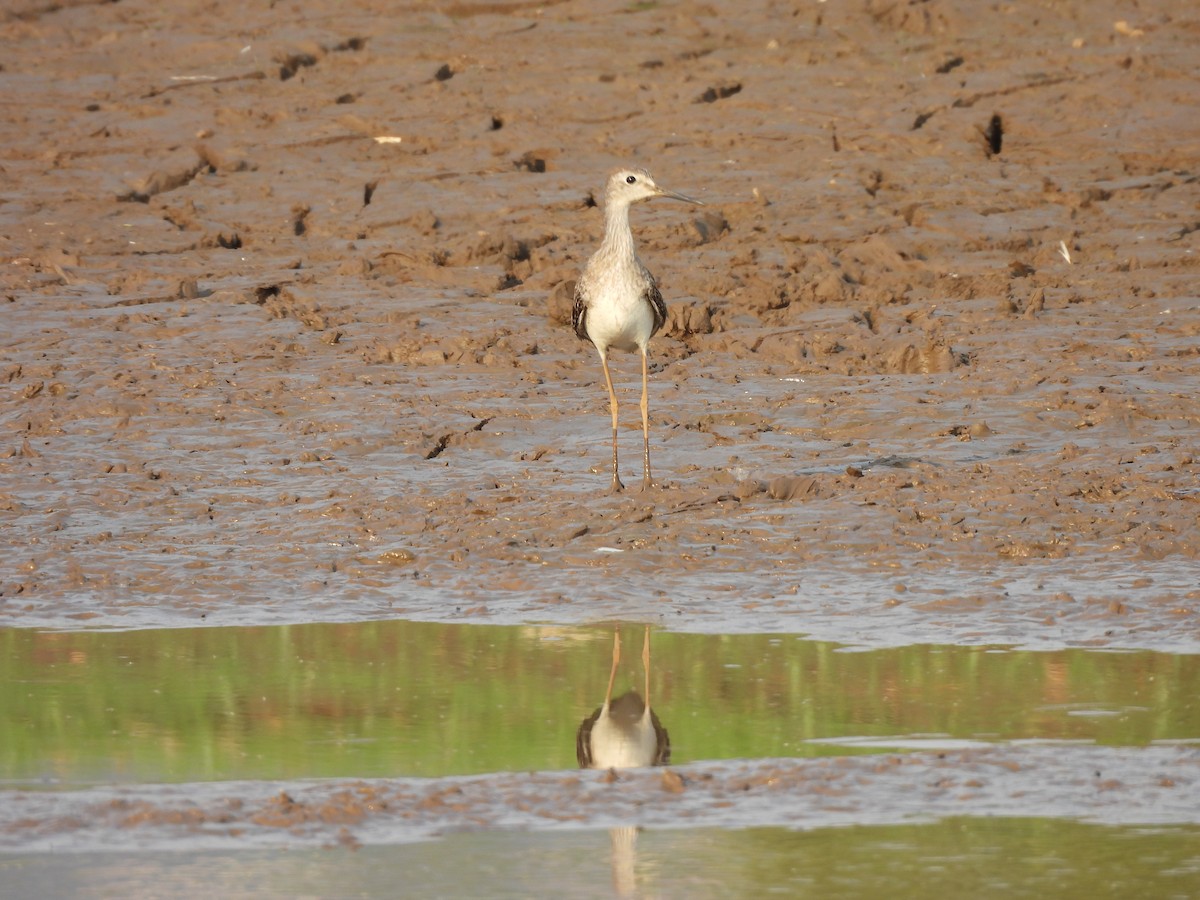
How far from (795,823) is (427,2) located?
43.1ft

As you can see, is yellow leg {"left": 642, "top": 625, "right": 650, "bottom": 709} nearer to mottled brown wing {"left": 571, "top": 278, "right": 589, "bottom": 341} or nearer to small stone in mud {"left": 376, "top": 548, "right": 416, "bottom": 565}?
small stone in mud {"left": 376, "top": 548, "right": 416, "bottom": 565}

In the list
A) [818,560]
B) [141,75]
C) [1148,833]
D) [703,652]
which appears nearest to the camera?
[1148,833]

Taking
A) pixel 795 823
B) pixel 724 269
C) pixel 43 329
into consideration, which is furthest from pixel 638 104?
pixel 795 823

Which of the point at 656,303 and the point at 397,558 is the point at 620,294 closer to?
the point at 656,303

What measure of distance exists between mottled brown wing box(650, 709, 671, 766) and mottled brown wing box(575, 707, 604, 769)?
0.19m

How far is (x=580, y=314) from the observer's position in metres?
9.57

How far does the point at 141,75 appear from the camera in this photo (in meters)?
16.4

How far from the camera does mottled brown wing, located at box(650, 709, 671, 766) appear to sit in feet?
18.9

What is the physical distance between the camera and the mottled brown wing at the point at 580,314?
9511mm

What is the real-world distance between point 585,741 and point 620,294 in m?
3.76

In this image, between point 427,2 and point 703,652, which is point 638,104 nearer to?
point 427,2

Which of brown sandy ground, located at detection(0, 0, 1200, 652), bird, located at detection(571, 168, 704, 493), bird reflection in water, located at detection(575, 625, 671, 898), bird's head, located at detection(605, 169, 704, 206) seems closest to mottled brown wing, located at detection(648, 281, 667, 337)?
bird, located at detection(571, 168, 704, 493)

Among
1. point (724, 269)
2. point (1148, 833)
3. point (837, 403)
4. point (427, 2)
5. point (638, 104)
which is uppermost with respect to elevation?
point (427, 2)

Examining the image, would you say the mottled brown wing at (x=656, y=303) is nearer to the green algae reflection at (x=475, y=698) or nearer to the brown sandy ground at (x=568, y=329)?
the brown sandy ground at (x=568, y=329)
